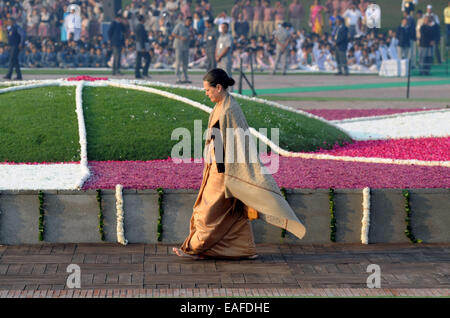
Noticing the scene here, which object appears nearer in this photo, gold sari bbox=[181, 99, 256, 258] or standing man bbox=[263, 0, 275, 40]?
gold sari bbox=[181, 99, 256, 258]

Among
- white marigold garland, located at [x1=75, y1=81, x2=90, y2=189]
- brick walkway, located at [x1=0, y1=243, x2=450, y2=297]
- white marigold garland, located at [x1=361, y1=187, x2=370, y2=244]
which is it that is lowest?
brick walkway, located at [x1=0, y1=243, x2=450, y2=297]

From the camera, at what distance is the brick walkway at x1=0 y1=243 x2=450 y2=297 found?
7305 mm

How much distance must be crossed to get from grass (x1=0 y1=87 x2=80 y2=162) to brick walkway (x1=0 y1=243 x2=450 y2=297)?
9.63 ft

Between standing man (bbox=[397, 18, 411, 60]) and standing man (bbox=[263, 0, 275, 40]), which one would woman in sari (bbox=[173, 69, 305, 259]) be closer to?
standing man (bbox=[397, 18, 411, 60])

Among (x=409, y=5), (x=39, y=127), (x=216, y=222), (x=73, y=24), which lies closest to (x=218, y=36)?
(x=73, y=24)

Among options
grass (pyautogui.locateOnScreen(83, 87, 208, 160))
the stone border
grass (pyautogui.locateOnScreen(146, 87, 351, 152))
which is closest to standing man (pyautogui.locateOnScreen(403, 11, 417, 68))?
grass (pyautogui.locateOnScreen(146, 87, 351, 152))

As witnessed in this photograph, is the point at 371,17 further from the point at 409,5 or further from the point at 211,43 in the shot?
the point at 211,43

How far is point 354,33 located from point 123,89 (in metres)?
22.2

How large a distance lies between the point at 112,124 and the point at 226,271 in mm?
5068

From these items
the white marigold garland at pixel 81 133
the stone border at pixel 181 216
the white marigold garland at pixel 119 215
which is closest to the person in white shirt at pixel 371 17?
the white marigold garland at pixel 81 133

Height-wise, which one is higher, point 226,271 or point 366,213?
point 366,213

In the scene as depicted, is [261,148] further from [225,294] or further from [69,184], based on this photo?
[225,294]

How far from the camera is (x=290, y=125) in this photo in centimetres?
1359
